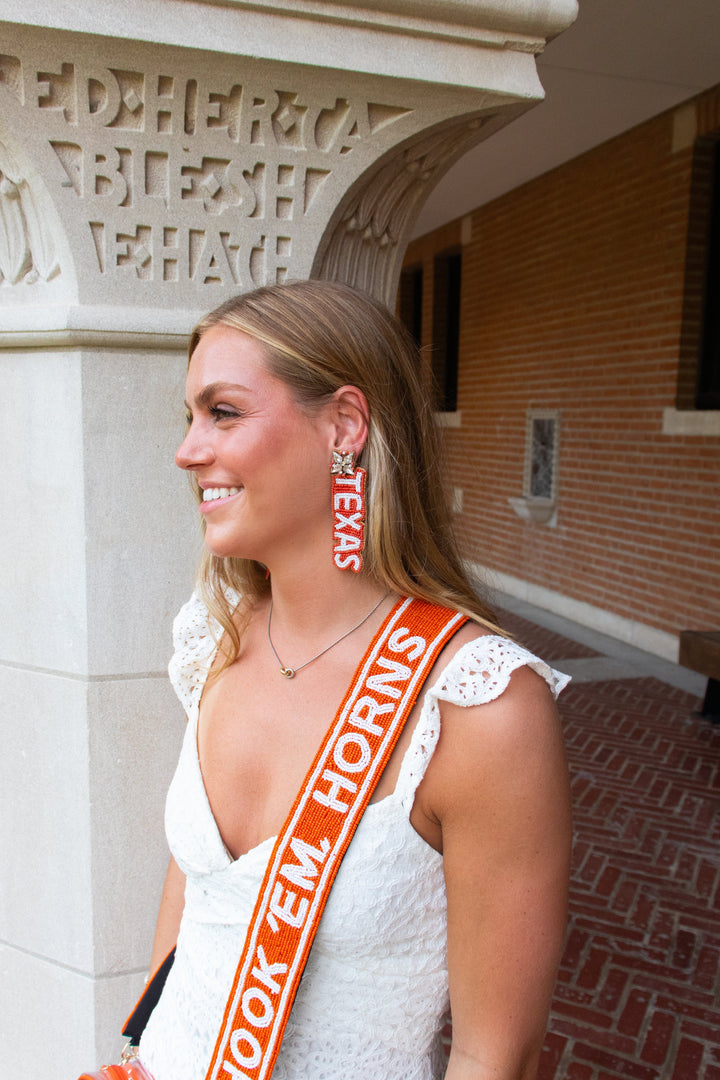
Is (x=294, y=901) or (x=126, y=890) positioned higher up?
(x=294, y=901)

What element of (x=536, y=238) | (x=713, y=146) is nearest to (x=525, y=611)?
(x=536, y=238)

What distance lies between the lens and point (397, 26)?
69.2 inches

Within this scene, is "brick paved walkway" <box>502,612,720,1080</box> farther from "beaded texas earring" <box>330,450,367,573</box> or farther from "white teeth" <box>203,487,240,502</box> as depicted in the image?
"white teeth" <box>203,487,240,502</box>

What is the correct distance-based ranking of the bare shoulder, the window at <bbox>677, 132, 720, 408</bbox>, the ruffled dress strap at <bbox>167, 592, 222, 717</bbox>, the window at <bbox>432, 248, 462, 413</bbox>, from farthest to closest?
the window at <bbox>432, 248, 462, 413</bbox>
the window at <bbox>677, 132, 720, 408</bbox>
the ruffled dress strap at <bbox>167, 592, 222, 717</bbox>
the bare shoulder

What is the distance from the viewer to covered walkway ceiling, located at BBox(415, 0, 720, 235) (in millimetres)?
5633

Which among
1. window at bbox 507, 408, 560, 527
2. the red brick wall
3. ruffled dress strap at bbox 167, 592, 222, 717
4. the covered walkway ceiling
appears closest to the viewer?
ruffled dress strap at bbox 167, 592, 222, 717

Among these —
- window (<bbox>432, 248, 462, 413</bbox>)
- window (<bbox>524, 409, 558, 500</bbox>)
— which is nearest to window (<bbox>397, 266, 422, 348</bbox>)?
window (<bbox>432, 248, 462, 413</bbox>)

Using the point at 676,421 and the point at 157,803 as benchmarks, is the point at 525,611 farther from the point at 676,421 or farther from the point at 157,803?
the point at 157,803

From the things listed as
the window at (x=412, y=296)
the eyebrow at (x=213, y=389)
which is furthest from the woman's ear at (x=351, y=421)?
the window at (x=412, y=296)

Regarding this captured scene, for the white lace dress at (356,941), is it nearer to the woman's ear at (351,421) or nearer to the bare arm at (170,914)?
the bare arm at (170,914)

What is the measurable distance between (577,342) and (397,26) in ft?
24.9

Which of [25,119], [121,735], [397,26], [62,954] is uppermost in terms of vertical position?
[397,26]

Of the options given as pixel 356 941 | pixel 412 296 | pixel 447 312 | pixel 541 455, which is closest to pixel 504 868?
pixel 356 941

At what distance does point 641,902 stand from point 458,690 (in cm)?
319
